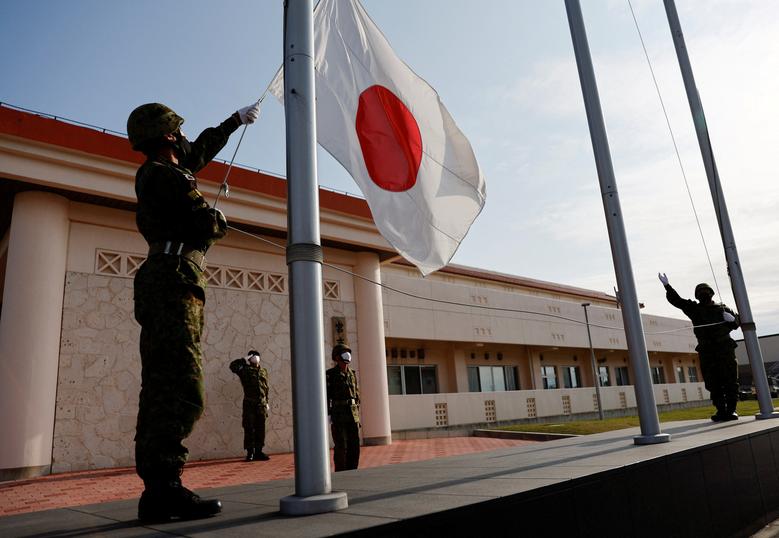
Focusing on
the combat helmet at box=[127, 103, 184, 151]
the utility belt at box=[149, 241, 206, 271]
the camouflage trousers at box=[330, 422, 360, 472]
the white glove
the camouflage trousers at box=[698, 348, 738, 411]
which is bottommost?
the camouflage trousers at box=[330, 422, 360, 472]

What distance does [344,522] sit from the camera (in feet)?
6.34

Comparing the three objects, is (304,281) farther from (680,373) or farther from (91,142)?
(680,373)

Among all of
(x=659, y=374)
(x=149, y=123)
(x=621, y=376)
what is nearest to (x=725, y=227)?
(x=149, y=123)

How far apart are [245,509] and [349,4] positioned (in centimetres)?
335

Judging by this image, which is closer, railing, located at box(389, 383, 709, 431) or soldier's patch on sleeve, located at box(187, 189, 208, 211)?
soldier's patch on sleeve, located at box(187, 189, 208, 211)

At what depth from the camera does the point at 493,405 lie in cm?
1845

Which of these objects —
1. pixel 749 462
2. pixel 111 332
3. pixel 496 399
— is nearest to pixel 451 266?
pixel 496 399

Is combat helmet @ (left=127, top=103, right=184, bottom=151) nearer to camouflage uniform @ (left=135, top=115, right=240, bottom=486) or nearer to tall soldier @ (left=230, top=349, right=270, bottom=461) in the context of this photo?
camouflage uniform @ (left=135, top=115, right=240, bottom=486)

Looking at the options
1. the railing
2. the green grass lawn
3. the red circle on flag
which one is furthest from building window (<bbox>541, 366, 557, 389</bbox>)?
the red circle on flag

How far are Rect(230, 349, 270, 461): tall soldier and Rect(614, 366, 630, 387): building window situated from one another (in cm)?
2183

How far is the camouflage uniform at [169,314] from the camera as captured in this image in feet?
8.09

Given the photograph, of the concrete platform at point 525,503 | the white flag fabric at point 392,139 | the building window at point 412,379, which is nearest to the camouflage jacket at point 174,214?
the white flag fabric at point 392,139

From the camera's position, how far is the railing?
15898 mm

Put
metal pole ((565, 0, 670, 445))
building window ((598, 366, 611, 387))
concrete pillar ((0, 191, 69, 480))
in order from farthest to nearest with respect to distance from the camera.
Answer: building window ((598, 366, 611, 387)) < concrete pillar ((0, 191, 69, 480)) < metal pole ((565, 0, 670, 445))
